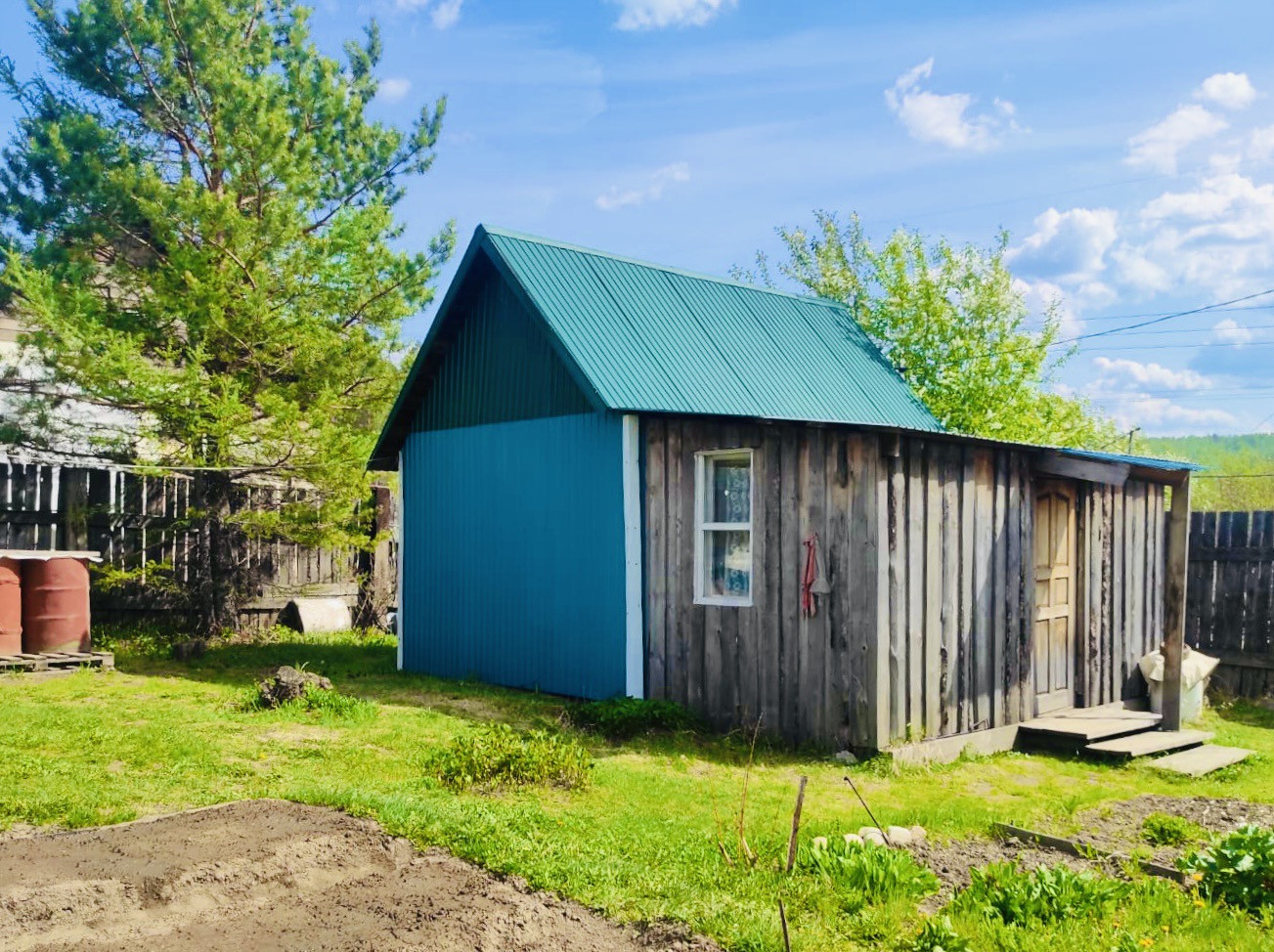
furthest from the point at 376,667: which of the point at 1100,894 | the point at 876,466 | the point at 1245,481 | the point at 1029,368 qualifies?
the point at 1245,481

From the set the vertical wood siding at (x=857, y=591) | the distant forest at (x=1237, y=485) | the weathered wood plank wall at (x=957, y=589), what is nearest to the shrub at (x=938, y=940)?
the vertical wood siding at (x=857, y=591)

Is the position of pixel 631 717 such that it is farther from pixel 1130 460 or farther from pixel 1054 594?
pixel 1130 460

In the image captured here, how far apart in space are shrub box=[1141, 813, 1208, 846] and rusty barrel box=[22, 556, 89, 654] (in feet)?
37.1

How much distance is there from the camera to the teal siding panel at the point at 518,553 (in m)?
11.1

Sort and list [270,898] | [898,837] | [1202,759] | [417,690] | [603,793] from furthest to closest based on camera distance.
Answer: [417,690] → [1202,759] → [603,793] → [898,837] → [270,898]

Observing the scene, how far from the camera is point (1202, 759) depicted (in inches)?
387

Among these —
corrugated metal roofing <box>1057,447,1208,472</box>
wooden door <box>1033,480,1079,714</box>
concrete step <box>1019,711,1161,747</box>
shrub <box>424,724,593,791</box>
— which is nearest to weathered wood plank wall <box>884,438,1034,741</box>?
concrete step <box>1019,711,1161,747</box>

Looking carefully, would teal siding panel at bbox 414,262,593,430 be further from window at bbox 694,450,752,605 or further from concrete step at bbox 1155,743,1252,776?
concrete step at bbox 1155,743,1252,776

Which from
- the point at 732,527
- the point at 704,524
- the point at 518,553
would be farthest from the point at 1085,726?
the point at 518,553

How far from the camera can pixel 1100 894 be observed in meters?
5.09

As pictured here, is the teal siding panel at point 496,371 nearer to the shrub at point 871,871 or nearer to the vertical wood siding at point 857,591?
the vertical wood siding at point 857,591

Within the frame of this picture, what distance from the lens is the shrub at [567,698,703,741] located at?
9664 mm

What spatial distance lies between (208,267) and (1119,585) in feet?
39.4

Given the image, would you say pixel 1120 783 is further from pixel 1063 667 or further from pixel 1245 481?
pixel 1245 481
